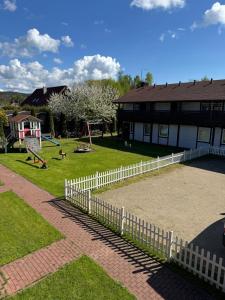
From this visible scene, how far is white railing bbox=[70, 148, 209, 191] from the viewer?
46.3 ft

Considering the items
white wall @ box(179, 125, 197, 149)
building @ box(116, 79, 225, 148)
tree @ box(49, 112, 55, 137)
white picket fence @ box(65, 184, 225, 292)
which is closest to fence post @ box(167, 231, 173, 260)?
white picket fence @ box(65, 184, 225, 292)

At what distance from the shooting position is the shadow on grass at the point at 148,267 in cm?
683

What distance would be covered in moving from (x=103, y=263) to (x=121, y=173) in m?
8.35

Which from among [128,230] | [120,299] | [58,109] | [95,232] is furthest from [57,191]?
[58,109]

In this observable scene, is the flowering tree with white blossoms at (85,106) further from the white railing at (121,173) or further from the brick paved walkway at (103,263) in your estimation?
the brick paved walkway at (103,263)

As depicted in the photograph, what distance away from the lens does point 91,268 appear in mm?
7781

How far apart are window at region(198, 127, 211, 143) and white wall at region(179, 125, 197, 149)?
0.52m

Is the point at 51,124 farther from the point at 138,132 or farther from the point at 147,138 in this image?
the point at 147,138

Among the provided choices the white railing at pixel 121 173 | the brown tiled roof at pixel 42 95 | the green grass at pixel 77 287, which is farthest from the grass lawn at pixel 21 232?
the brown tiled roof at pixel 42 95

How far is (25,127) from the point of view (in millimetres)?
27141

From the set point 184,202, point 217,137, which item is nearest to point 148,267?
point 184,202

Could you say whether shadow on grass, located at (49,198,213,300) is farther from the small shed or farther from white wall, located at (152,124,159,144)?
white wall, located at (152,124,159,144)

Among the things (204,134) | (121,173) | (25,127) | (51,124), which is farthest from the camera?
(51,124)

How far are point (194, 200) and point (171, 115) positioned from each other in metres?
16.7
